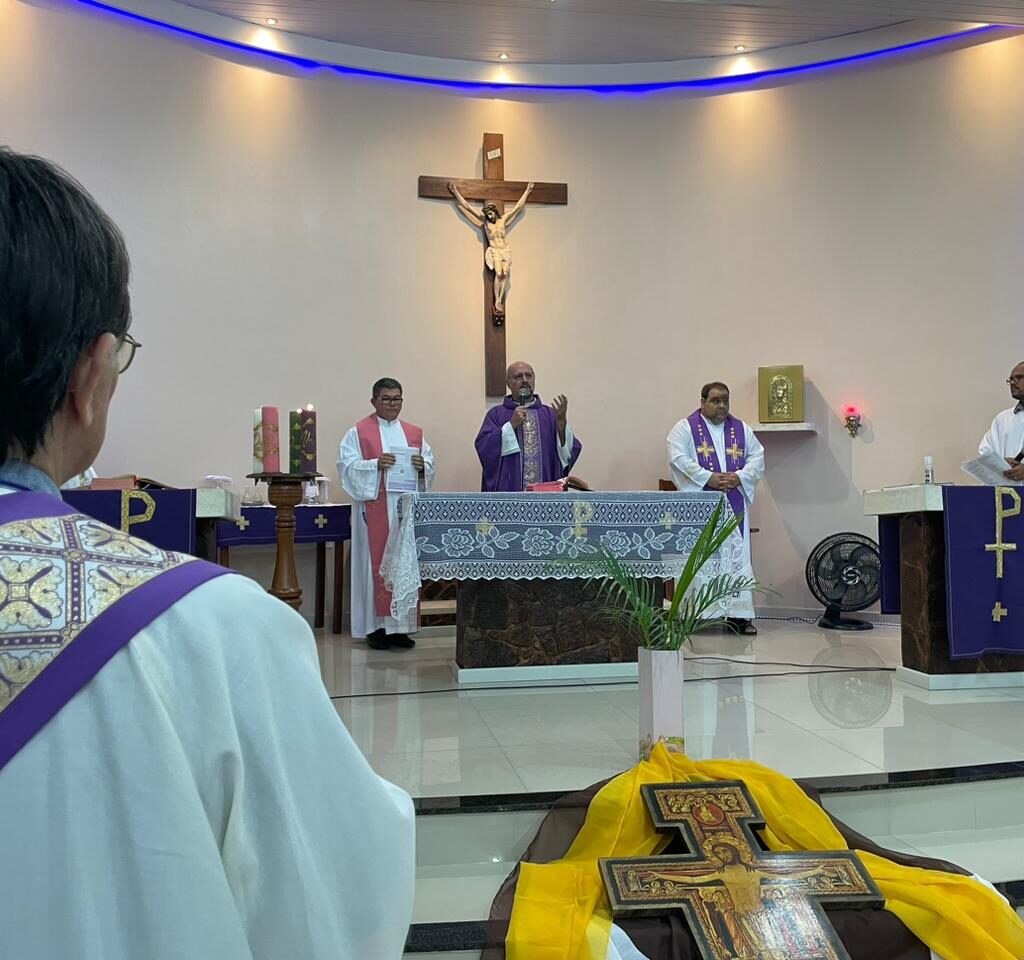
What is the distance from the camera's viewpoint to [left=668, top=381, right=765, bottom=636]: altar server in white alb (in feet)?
24.5

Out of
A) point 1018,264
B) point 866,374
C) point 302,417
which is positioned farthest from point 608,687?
point 1018,264

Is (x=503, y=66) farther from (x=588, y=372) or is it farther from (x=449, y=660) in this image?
(x=449, y=660)

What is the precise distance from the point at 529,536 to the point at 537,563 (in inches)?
6.2

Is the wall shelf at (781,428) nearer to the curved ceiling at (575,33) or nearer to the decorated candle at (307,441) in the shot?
the curved ceiling at (575,33)

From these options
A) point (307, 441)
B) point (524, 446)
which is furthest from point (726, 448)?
point (307, 441)

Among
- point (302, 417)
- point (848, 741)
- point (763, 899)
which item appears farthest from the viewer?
point (302, 417)

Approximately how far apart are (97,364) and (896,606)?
5.46m

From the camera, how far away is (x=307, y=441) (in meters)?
4.19

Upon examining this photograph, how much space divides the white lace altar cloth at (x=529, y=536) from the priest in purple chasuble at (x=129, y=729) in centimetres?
415

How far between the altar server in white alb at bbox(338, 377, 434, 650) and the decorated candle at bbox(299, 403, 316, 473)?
8.60ft

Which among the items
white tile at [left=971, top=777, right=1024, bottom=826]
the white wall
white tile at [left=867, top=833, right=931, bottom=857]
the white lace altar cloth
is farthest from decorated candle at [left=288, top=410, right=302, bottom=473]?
the white wall

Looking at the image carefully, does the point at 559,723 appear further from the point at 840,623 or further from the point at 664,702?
the point at 840,623

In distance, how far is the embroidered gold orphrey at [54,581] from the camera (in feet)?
2.32

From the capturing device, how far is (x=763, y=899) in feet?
8.16
